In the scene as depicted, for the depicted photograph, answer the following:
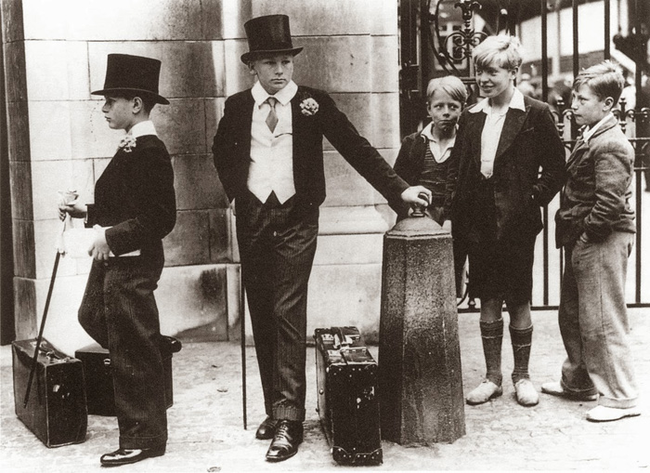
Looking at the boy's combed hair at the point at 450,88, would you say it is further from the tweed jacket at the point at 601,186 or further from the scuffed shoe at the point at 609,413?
the scuffed shoe at the point at 609,413

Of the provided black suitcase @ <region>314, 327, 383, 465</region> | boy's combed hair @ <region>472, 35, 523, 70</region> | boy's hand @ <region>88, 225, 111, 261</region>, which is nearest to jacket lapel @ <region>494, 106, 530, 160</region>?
boy's combed hair @ <region>472, 35, 523, 70</region>

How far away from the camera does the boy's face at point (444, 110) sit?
17.7ft

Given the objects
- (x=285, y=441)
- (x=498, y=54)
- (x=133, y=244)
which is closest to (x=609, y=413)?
(x=285, y=441)

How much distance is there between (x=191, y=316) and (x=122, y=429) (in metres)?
2.44

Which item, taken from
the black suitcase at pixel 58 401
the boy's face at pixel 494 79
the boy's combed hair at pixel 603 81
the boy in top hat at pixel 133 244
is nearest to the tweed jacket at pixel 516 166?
the boy's face at pixel 494 79

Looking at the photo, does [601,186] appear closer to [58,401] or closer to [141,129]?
[141,129]

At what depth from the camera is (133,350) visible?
4457 mm

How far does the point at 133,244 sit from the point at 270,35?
125 centimetres

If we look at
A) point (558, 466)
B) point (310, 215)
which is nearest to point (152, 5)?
point (310, 215)

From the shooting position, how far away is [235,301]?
6.85m

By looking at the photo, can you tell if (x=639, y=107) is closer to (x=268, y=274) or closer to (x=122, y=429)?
(x=268, y=274)

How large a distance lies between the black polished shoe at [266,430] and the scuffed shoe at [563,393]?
1.75m

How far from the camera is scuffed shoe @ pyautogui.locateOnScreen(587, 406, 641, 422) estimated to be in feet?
15.9

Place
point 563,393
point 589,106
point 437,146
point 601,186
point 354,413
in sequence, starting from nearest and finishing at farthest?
point 354,413
point 601,186
point 589,106
point 563,393
point 437,146
